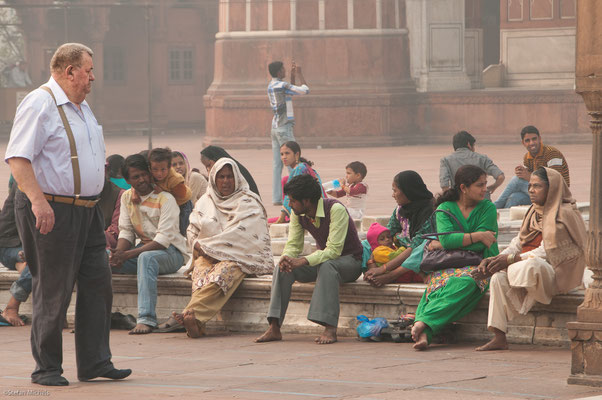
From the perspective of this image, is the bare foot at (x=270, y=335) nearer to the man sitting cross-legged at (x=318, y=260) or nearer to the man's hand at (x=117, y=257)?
the man sitting cross-legged at (x=318, y=260)

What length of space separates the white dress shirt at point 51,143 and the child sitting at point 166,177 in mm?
2824

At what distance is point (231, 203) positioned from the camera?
349 inches

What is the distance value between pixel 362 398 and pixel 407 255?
2.51 m

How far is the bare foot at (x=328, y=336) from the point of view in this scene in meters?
7.86

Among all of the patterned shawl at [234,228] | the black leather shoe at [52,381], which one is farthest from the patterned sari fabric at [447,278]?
the black leather shoe at [52,381]

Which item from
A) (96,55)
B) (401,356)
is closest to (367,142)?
(96,55)

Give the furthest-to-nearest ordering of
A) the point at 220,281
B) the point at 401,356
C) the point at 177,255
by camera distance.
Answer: the point at 177,255
the point at 220,281
the point at 401,356

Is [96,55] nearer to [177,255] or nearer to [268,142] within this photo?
[268,142]

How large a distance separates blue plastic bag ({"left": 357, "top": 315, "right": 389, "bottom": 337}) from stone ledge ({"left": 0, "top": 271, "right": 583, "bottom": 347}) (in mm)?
247

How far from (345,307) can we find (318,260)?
1.32 feet

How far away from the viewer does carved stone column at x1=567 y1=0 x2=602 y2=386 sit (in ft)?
20.1

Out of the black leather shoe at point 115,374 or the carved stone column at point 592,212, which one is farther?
the black leather shoe at point 115,374

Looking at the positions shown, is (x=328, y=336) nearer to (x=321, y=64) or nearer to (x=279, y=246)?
(x=279, y=246)

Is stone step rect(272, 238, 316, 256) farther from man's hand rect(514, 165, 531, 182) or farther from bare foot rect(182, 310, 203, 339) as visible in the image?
man's hand rect(514, 165, 531, 182)
